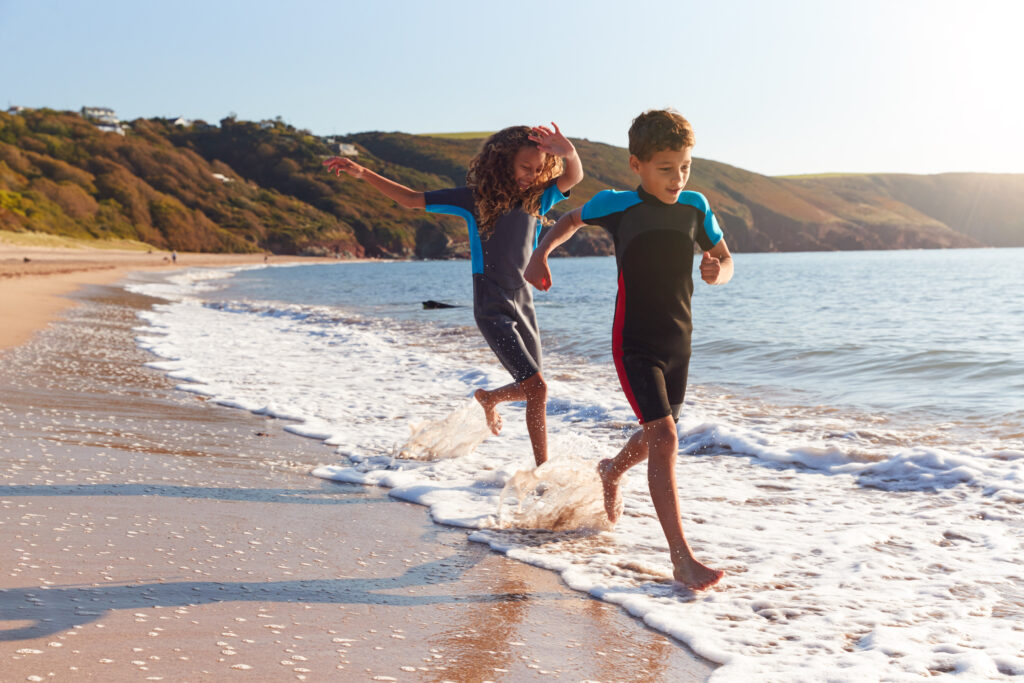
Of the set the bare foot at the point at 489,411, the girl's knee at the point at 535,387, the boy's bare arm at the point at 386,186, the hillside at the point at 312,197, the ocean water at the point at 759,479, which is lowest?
the ocean water at the point at 759,479

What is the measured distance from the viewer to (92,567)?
9.23 ft

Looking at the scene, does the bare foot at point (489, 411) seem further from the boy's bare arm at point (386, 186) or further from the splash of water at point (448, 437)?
the boy's bare arm at point (386, 186)

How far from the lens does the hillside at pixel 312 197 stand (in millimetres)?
93812

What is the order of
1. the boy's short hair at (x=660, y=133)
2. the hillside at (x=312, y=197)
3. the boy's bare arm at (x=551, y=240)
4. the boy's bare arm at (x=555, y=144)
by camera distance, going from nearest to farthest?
the boy's short hair at (x=660, y=133)
the boy's bare arm at (x=551, y=240)
the boy's bare arm at (x=555, y=144)
the hillside at (x=312, y=197)

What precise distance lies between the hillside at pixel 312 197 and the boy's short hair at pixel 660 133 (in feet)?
221

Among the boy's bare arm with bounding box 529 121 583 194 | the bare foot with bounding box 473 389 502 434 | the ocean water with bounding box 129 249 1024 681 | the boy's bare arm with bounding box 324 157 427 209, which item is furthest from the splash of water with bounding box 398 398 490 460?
the boy's bare arm with bounding box 529 121 583 194

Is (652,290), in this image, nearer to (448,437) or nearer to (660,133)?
(660,133)

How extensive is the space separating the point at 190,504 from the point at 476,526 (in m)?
1.39

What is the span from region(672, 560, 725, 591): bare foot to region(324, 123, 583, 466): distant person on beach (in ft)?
4.39

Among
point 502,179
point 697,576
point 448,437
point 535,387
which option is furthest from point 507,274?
point 697,576

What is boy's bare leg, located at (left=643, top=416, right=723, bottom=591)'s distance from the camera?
298cm

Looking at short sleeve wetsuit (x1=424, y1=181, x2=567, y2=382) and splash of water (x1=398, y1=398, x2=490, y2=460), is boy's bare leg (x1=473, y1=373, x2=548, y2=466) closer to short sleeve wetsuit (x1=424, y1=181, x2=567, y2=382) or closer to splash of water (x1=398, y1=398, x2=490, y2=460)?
short sleeve wetsuit (x1=424, y1=181, x2=567, y2=382)

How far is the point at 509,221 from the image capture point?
159 inches

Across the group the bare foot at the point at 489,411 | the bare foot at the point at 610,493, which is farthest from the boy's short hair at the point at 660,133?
the bare foot at the point at 489,411
